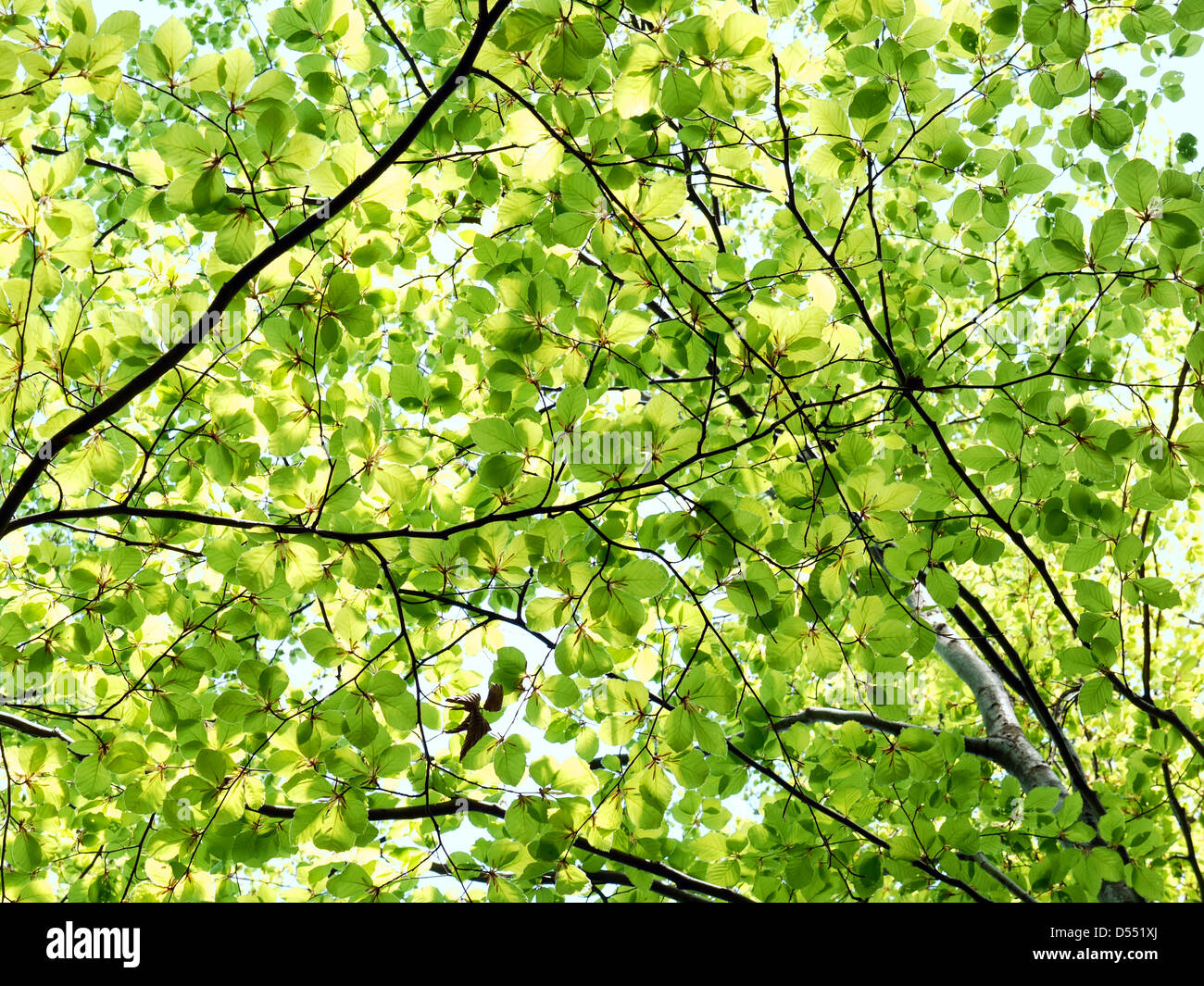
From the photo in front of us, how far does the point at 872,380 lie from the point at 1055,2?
5.17ft

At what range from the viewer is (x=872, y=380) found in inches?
142

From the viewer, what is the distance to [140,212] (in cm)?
308

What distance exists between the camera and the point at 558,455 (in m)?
2.35

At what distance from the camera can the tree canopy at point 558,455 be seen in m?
2.18

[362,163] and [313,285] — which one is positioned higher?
[362,163]

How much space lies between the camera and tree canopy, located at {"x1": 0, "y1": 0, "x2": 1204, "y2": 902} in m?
2.18

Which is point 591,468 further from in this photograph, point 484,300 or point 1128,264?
point 1128,264

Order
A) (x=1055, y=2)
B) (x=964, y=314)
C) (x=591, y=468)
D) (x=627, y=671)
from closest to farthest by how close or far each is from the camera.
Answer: (x=591, y=468) → (x=1055, y=2) → (x=627, y=671) → (x=964, y=314)

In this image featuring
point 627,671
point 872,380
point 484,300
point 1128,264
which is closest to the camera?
point 484,300
